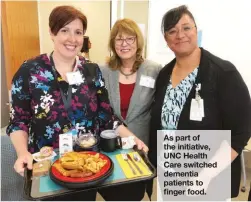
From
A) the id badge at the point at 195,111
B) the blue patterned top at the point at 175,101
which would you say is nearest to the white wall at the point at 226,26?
the blue patterned top at the point at 175,101

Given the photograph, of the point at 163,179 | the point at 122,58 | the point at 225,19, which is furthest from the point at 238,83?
the point at 225,19

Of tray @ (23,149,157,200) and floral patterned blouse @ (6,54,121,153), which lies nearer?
tray @ (23,149,157,200)

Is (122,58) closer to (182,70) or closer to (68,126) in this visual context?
(182,70)

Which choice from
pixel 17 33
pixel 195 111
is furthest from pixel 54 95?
pixel 17 33

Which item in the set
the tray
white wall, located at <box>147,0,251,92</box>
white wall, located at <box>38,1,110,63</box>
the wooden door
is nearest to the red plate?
the tray

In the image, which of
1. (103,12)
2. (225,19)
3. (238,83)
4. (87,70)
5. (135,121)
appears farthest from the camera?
(103,12)

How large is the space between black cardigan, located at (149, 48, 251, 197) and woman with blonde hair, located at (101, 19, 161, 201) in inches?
15.5

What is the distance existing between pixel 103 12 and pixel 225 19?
2115mm

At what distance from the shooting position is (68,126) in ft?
4.04

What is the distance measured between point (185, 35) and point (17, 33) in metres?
1.84

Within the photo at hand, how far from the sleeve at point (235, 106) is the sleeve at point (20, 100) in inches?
37.4

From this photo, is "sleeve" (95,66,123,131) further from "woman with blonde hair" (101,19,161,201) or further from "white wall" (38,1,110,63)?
"white wall" (38,1,110,63)

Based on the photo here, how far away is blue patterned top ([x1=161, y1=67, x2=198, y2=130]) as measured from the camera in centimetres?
128

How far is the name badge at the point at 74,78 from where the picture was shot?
4.09 feet
